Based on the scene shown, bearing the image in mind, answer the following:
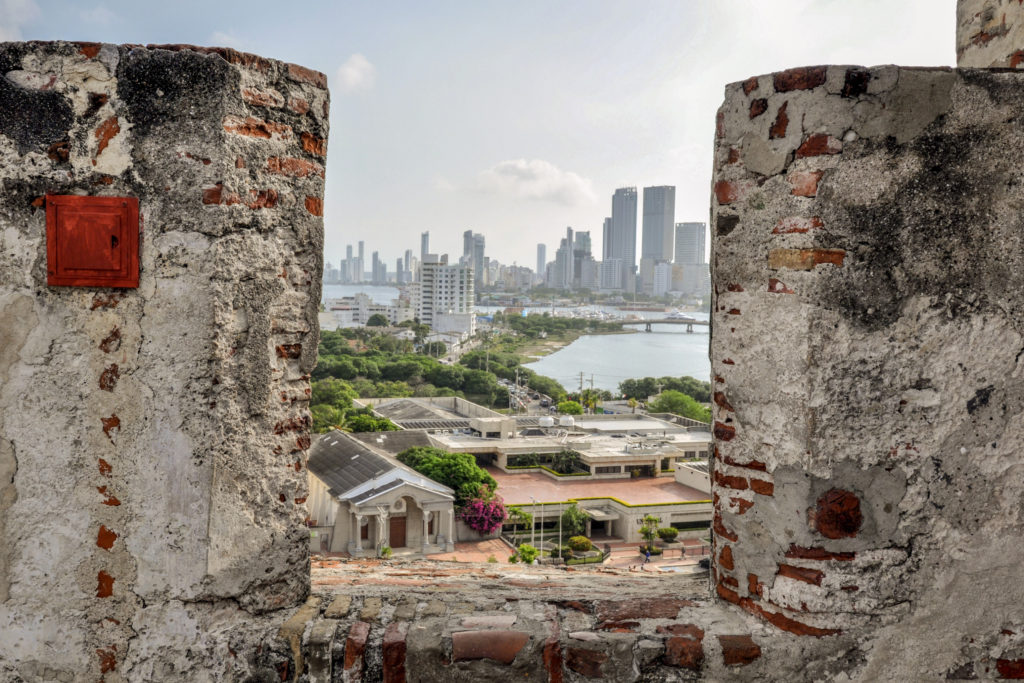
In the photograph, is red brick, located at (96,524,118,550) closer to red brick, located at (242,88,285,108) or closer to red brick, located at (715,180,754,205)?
red brick, located at (242,88,285,108)

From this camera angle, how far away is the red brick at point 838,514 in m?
1.84

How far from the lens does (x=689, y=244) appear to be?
10562cm

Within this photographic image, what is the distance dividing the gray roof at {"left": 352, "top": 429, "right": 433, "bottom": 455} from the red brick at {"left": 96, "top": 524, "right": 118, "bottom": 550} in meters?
18.6

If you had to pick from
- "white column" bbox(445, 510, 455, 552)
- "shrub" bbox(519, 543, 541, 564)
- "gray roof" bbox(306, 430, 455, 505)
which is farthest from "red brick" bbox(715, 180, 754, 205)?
"white column" bbox(445, 510, 455, 552)

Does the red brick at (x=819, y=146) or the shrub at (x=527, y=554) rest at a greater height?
the red brick at (x=819, y=146)

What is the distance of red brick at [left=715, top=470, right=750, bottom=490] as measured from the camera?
1949mm

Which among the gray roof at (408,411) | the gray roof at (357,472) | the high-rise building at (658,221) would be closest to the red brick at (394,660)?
the gray roof at (357,472)

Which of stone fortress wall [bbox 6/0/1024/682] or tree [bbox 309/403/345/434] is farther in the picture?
tree [bbox 309/403/345/434]

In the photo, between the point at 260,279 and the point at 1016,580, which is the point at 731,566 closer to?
the point at 1016,580

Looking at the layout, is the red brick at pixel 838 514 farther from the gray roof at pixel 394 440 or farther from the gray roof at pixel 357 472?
the gray roof at pixel 394 440

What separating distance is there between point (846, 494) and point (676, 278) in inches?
4488

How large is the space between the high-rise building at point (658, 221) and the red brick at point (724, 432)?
112m

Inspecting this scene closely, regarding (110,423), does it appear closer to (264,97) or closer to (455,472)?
(264,97)

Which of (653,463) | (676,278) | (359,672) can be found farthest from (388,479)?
(676,278)
